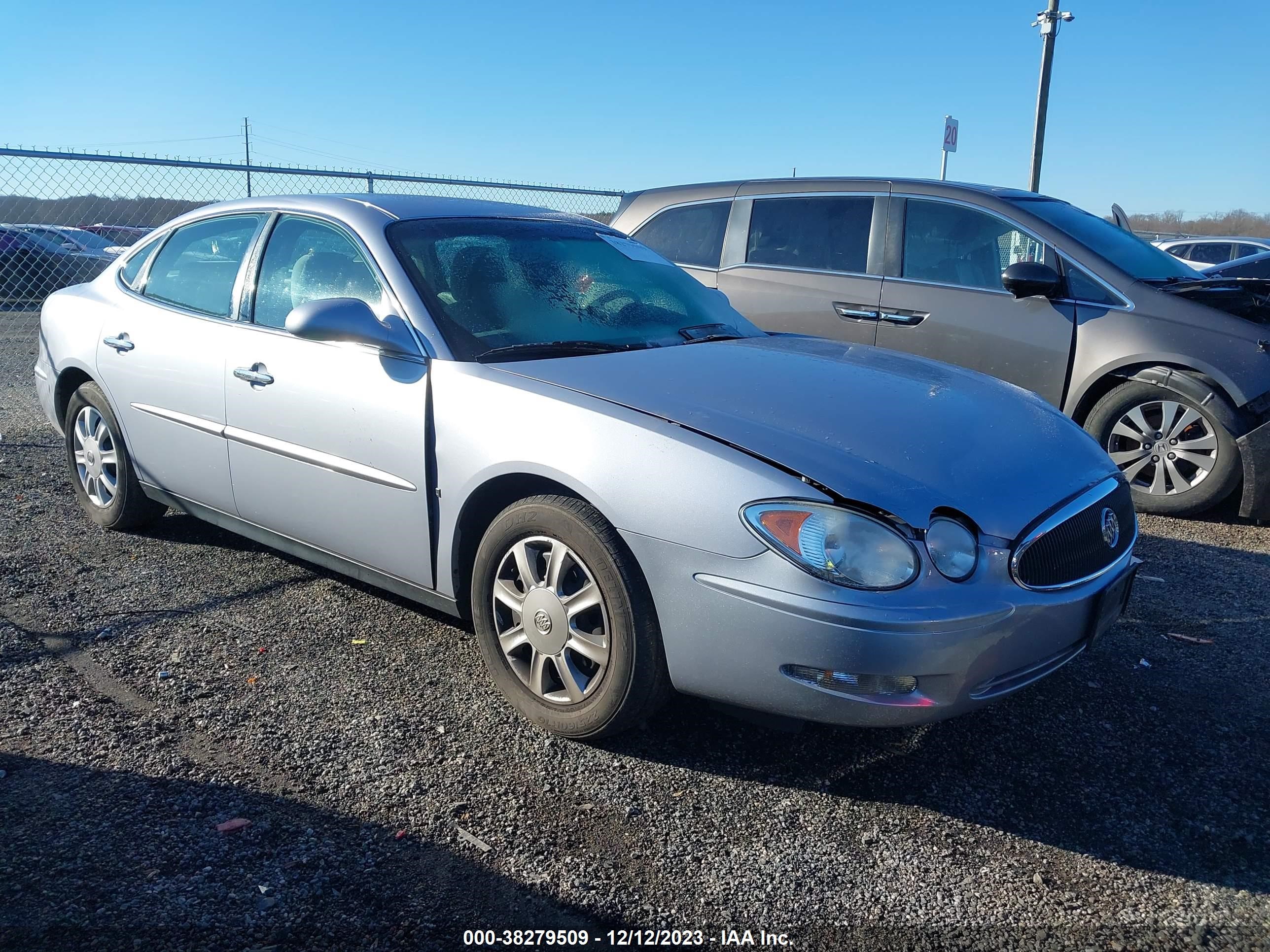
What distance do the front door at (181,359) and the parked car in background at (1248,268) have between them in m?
6.08

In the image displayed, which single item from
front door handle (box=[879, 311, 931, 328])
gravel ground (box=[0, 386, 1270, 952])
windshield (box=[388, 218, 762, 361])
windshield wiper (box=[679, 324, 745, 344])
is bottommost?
gravel ground (box=[0, 386, 1270, 952])

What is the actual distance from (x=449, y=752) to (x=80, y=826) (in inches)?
36.4

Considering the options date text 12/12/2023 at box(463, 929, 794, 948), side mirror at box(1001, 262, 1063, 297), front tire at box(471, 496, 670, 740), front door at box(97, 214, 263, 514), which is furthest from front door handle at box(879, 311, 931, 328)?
date text 12/12/2023 at box(463, 929, 794, 948)

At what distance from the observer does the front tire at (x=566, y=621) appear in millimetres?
2695

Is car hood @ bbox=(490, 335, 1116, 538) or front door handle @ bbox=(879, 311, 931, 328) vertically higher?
front door handle @ bbox=(879, 311, 931, 328)

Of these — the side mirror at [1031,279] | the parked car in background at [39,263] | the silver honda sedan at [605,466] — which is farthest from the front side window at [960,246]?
the parked car in background at [39,263]

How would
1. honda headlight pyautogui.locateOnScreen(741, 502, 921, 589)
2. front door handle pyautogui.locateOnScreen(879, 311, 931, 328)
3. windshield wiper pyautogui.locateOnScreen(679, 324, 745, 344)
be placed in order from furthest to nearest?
front door handle pyautogui.locateOnScreen(879, 311, 931, 328) < windshield wiper pyautogui.locateOnScreen(679, 324, 745, 344) < honda headlight pyautogui.locateOnScreen(741, 502, 921, 589)

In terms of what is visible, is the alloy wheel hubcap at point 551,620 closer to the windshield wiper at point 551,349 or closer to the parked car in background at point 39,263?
the windshield wiper at point 551,349

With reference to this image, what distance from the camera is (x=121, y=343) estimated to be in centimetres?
438

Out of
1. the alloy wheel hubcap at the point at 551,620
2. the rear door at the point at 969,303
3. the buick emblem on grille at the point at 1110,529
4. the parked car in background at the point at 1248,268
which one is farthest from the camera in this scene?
the parked car in background at the point at 1248,268

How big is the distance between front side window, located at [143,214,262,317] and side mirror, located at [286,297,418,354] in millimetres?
875

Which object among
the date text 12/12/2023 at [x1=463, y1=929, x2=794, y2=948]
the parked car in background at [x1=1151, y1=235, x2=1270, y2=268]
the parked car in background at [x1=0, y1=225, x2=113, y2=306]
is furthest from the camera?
the parked car in background at [x1=1151, y1=235, x2=1270, y2=268]

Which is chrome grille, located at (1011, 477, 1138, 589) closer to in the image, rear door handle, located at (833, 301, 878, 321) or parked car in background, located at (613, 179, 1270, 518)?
parked car in background, located at (613, 179, 1270, 518)

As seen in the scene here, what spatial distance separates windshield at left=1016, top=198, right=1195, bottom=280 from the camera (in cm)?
570
